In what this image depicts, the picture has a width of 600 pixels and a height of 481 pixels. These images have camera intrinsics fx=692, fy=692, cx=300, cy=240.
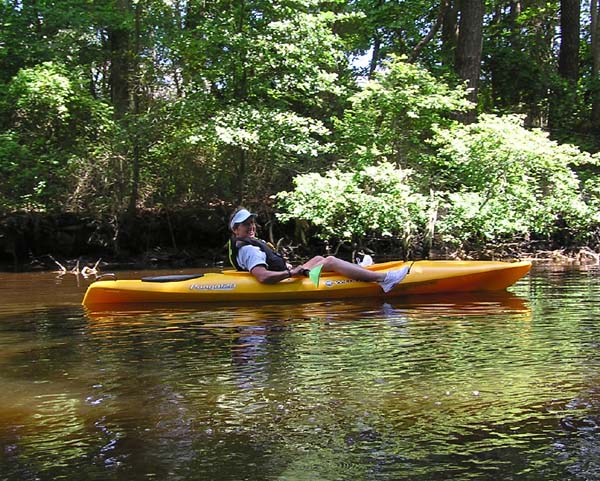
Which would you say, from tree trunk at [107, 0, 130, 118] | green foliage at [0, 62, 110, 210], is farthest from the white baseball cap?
tree trunk at [107, 0, 130, 118]

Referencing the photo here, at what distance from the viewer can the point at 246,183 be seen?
1331 centimetres

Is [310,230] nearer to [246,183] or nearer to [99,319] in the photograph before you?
[246,183]

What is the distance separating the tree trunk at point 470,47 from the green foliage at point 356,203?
3.80 m

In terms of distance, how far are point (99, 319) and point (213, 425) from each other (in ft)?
12.0

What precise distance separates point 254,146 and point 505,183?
4.37 meters

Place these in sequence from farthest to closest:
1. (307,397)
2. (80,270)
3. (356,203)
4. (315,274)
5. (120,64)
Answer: (120,64)
(80,270)
(356,203)
(315,274)
(307,397)

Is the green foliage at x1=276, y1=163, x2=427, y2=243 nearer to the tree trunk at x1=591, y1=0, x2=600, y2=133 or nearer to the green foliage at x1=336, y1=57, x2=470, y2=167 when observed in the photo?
the green foliage at x1=336, y1=57, x2=470, y2=167

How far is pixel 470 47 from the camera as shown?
14.2 metres

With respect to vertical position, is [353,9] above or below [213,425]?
above

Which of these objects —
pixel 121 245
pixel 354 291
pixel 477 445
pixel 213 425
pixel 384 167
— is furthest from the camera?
pixel 121 245

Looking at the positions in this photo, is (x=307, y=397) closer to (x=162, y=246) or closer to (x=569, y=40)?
(x=162, y=246)

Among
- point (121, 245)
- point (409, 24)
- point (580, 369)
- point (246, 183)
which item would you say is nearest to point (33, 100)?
point (121, 245)

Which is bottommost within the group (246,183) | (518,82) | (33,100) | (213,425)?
(213,425)

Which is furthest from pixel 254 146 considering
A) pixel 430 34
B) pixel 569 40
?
pixel 569 40
